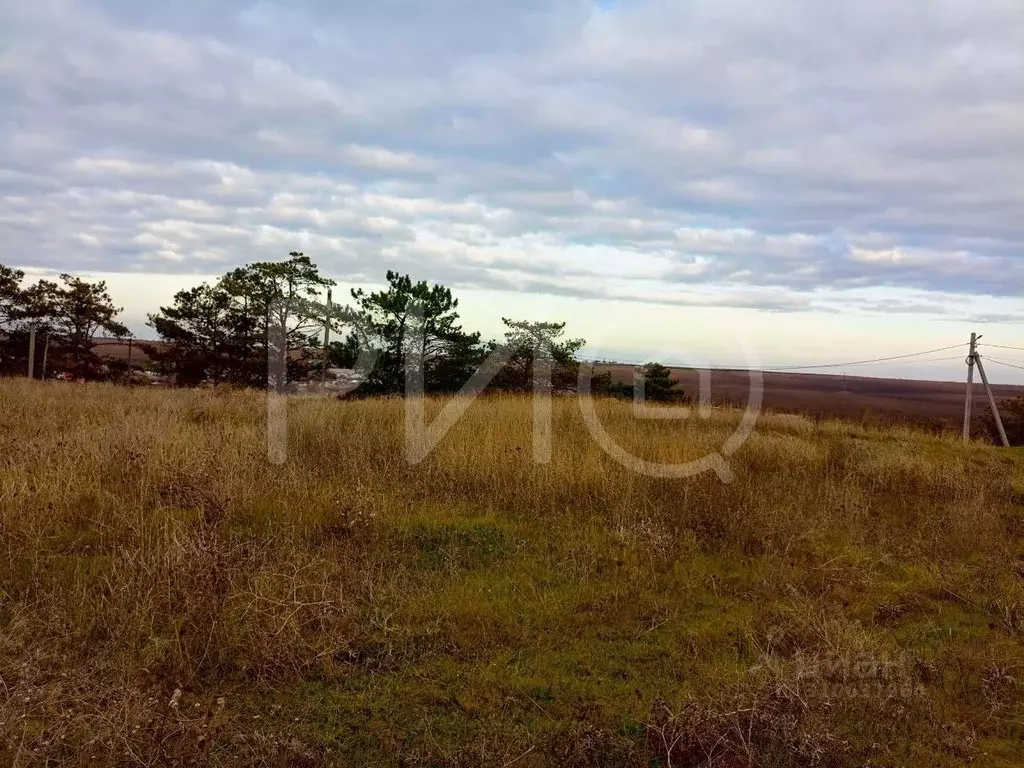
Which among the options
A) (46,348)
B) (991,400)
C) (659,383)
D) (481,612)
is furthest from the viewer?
(659,383)

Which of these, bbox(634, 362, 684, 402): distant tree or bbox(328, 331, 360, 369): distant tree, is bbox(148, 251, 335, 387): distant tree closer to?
bbox(328, 331, 360, 369): distant tree

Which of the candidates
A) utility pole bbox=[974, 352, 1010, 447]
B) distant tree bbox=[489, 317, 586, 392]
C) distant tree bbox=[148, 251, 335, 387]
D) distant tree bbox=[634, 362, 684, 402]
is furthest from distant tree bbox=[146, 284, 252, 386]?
utility pole bbox=[974, 352, 1010, 447]

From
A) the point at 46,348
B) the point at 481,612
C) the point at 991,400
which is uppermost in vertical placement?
the point at 46,348

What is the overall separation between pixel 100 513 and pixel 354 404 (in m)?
6.62

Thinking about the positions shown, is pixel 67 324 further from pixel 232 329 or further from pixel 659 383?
pixel 659 383

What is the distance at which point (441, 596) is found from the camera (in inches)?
175

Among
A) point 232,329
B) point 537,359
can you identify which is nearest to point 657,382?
point 537,359

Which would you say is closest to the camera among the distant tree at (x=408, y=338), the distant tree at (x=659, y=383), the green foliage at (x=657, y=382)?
the distant tree at (x=408, y=338)

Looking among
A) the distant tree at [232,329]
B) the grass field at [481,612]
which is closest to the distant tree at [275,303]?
the distant tree at [232,329]

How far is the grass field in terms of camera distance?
302 centimetres

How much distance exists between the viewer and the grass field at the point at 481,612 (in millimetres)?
3020

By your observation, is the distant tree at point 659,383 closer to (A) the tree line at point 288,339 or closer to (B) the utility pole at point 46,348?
(A) the tree line at point 288,339

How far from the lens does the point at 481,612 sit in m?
4.27

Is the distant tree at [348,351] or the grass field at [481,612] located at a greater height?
the distant tree at [348,351]
